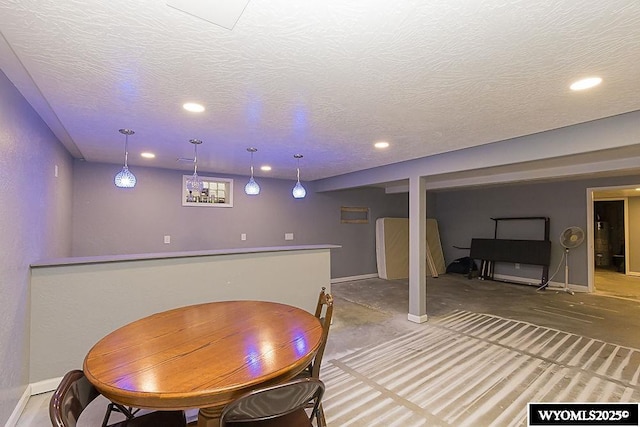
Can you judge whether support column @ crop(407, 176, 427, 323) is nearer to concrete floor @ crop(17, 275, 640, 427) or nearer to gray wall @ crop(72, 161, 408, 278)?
concrete floor @ crop(17, 275, 640, 427)

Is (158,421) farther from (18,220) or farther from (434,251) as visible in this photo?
(434,251)

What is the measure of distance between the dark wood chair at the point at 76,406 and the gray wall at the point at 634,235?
1041 cm

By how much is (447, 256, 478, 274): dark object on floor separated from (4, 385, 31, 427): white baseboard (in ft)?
25.0

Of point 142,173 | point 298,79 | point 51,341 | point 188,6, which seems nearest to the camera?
point 188,6

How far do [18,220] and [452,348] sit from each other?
12.7ft

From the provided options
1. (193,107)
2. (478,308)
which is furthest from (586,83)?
(478,308)

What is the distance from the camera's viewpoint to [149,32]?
1348 mm

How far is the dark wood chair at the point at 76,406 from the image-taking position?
1.00m

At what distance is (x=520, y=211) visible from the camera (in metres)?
6.71

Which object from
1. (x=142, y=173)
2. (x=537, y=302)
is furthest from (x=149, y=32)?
(x=537, y=302)

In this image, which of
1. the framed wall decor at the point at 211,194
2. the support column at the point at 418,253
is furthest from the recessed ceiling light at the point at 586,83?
the framed wall decor at the point at 211,194

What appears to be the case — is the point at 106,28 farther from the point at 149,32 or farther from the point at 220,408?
the point at 220,408

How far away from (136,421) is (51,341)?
1538mm

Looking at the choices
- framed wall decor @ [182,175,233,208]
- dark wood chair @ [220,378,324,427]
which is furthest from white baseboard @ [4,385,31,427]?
framed wall decor @ [182,175,233,208]
